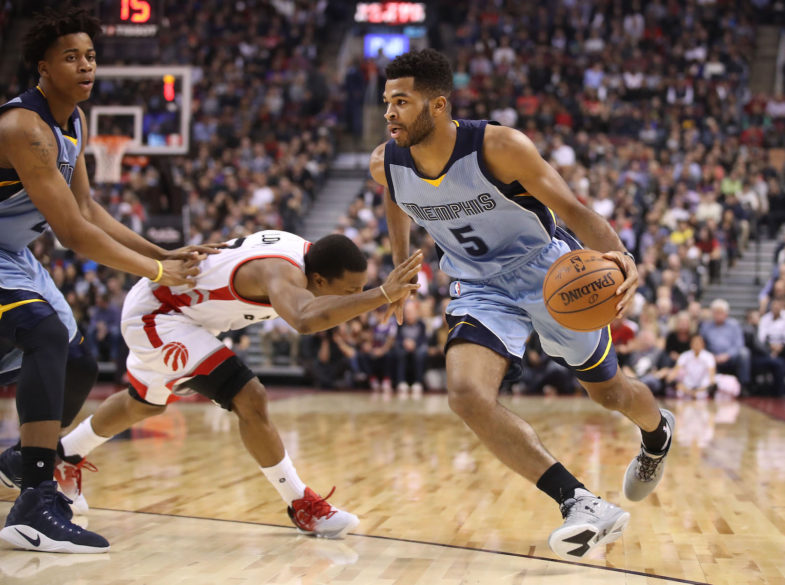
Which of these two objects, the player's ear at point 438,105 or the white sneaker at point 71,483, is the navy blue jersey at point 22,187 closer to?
the white sneaker at point 71,483

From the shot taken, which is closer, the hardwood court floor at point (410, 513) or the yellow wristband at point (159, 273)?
the hardwood court floor at point (410, 513)

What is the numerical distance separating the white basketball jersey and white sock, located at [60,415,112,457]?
62 cm

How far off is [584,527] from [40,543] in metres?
2.04

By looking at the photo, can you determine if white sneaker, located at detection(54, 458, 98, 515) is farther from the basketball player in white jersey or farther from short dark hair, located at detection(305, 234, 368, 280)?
short dark hair, located at detection(305, 234, 368, 280)

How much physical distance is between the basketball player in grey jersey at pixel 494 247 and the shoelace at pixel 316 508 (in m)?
0.88

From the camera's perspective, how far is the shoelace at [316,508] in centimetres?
400

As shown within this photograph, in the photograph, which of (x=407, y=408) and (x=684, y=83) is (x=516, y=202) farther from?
(x=684, y=83)

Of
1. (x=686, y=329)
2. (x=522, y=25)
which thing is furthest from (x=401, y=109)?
(x=522, y=25)

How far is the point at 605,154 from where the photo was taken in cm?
1584

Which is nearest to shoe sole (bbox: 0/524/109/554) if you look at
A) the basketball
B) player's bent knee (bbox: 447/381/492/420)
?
player's bent knee (bbox: 447/381/492/420)

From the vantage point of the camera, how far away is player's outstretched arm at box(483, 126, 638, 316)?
335 cm

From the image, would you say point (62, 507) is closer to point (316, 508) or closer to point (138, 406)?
point (138, 406)

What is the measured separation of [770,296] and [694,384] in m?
2.06

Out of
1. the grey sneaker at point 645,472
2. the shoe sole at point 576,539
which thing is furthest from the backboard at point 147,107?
the shoe sole at point 576,539
